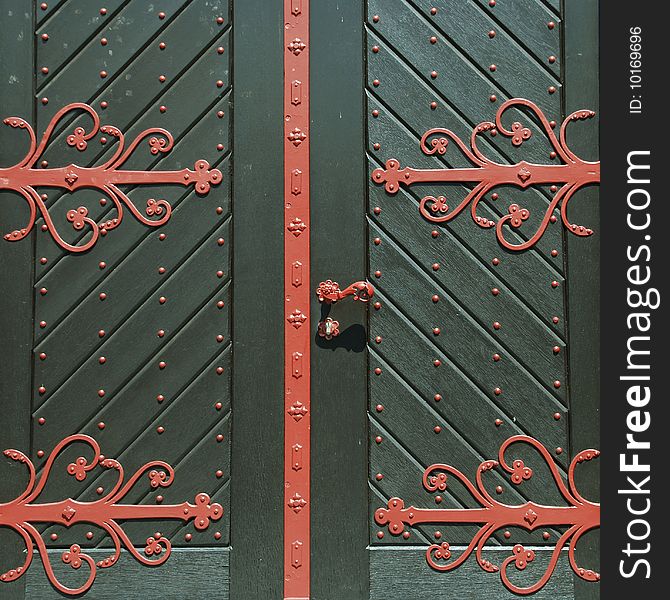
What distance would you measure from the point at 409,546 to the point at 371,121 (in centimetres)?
137

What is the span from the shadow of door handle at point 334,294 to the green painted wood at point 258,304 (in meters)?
0.14

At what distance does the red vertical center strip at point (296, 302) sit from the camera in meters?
2.44

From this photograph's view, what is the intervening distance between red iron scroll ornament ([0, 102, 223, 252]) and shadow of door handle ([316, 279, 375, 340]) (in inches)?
19.7

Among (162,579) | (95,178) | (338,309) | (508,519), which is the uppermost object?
(95,178)

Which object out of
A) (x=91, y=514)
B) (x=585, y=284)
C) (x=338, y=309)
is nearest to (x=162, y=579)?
(x=91, y=514)

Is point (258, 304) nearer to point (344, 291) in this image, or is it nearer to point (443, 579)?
point (344, 291)

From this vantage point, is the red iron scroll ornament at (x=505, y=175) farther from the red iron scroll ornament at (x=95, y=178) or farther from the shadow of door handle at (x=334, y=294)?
the red iron scroll ornament at (x=95, y=178)

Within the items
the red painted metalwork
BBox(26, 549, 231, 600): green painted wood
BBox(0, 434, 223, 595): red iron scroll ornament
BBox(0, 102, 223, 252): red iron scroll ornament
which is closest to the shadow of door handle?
the red painted metalwork

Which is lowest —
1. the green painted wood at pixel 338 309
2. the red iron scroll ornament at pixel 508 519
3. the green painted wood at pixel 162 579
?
the green painted wood at pixel 162 579

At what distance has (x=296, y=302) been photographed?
2.48 metres

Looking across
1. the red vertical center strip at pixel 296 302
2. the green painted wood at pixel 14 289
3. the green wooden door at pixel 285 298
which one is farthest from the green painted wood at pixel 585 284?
the green painted wood at pixel 14 289

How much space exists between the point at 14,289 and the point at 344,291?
1.07 metres

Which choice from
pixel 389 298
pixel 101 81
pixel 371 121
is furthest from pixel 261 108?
pixel 389 298

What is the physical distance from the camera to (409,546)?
8.03ft
